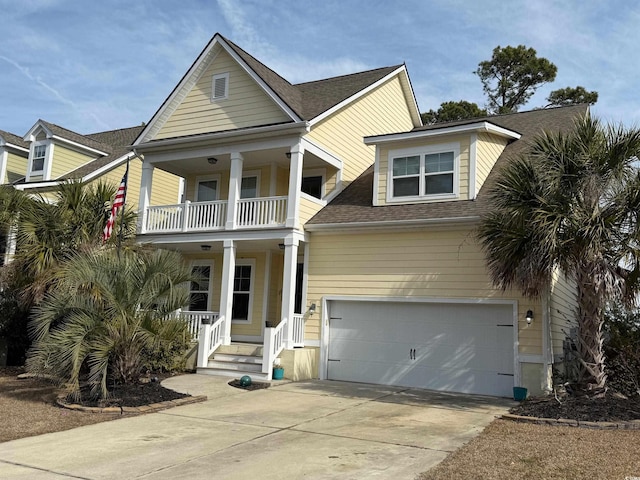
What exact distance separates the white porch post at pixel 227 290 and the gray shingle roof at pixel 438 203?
2.42m

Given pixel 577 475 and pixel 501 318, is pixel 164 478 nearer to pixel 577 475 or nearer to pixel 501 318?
pixel 577 475

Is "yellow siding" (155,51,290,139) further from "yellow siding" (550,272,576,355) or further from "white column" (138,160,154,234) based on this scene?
"yellow siding" (550,272,576,355)

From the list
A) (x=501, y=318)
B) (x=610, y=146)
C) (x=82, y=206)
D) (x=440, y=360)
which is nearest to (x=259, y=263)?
(x=82, y=206)

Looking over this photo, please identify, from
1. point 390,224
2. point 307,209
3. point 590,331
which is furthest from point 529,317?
point 307,209

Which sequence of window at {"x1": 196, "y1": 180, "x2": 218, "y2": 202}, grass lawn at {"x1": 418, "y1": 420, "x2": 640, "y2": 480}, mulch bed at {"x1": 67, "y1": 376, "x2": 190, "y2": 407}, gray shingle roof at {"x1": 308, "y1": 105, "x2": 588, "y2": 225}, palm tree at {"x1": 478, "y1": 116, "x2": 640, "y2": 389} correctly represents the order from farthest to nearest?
window at {"x1": 196, "y1": 180, "x2": 218, "y2": 202} < gray shingle roof at {"x1": 308, "y1": 105, "x2": 588, "y2": 225} < mulch bed at {"x1": 67, "y1": 376, "x2": 190, "y2": 407} < palm tree at {"x1": 478, "y1": 116, "x2": 640, "y2": 389} < grass lawn at {"x1": 418, "y1": 420, "x2": 640, "y2": 480}

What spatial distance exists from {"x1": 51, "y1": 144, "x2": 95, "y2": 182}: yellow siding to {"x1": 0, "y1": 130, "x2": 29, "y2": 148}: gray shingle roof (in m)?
2.45

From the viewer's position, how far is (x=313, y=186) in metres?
17.9

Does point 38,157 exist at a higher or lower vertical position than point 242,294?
higher

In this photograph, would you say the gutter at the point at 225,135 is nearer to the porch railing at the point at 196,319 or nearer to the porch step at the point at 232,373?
the porch railing at the point at 196,319

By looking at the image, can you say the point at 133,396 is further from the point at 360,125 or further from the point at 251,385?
the point at 360,125

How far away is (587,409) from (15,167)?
2350 centimetres

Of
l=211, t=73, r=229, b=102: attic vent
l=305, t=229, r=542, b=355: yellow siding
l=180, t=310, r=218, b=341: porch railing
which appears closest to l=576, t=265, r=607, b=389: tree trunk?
l=305, t=229, r=542, b=355: yellow siding

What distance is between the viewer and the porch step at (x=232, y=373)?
1379 centimetres

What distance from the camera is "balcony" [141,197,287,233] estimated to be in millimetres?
15758
